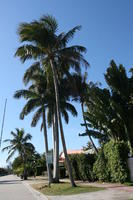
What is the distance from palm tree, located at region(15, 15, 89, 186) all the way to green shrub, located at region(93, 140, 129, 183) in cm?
487

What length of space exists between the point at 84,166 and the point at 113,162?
756cm

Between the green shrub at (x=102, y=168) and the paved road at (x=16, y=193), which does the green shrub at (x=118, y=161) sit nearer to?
the green shrub at (x=102, y=168)

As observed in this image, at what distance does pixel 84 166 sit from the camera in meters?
27.8

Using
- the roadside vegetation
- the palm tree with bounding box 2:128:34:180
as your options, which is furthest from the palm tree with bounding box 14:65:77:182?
the palm tree with bounding box 2:128:34:180

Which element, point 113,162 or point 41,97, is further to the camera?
point 41,97

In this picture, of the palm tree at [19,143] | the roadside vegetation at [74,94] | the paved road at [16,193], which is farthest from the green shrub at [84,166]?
the palm tree at [19,143]

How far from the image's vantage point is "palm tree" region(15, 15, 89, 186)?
21656 mm

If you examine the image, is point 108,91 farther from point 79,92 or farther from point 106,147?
point 79,92

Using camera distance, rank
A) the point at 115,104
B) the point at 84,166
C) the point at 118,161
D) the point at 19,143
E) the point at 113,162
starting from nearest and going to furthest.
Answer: the point at 118,161 < the point at 113,162 < the point at 115,104 < the point at 84,166 < the point at 19,143

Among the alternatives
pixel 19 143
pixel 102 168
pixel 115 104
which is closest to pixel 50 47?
pixel 115 104

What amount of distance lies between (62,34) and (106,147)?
9811 millimetres

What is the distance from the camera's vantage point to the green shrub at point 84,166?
2705 centimetres

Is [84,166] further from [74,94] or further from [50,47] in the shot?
[50,47]

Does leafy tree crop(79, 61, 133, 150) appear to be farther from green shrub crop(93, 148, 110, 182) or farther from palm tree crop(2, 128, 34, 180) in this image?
palm tree crop(2, 128, 34, 180)
